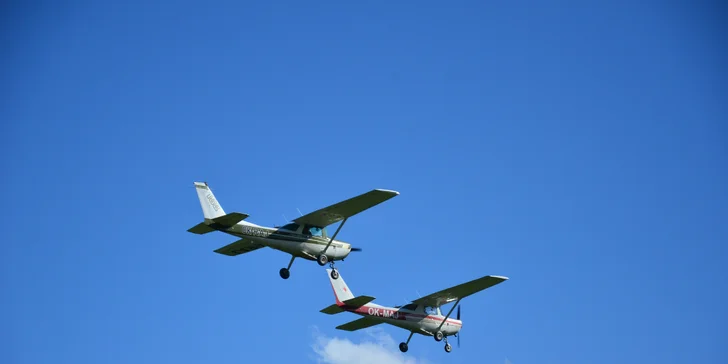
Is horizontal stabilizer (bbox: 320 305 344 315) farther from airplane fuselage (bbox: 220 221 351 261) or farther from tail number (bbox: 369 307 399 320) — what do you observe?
airplane fuselage (bbox: 220 221 351 261)

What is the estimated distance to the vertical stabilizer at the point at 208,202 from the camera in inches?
1380

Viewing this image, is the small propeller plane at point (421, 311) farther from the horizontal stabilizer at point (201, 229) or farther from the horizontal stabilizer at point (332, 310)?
the horizontal stabilizer at point (201, 229)

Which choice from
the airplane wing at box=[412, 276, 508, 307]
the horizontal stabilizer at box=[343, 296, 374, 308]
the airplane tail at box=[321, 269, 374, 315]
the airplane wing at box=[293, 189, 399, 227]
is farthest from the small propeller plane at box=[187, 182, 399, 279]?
the airplane wing at box=[412, 276, 508, 307]

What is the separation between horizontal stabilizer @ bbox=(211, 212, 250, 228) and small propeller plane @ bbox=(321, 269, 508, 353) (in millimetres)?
7368

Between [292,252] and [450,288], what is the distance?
8.16m

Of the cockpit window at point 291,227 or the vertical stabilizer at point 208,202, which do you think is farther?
the cockpit window at point 291,227

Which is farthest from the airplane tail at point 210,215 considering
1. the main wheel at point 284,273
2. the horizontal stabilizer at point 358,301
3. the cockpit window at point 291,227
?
the horizontal stabilizer at point 358,301

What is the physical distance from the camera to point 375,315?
40250 millimetres

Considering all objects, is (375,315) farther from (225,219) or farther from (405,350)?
(225,219)

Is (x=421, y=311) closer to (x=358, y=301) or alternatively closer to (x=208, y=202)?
(x=358, y=301)

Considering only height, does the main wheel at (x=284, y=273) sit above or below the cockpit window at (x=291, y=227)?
below

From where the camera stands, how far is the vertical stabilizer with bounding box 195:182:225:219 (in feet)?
115

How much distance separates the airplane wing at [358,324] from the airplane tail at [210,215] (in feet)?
31.2

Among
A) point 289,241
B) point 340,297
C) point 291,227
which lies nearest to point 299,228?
point 291,227
